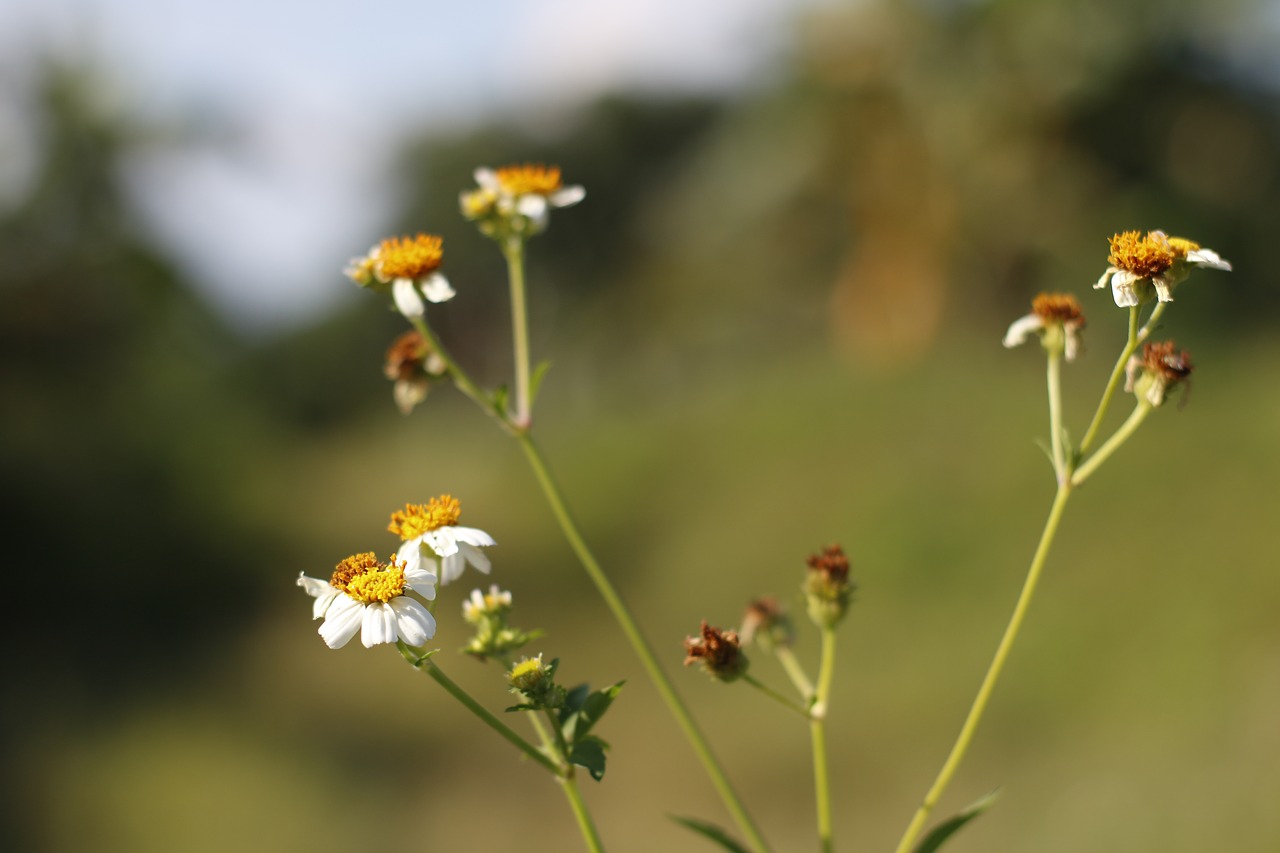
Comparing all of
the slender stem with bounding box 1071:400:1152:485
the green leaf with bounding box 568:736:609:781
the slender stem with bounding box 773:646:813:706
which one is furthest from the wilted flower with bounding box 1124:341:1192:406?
the green leaf with bounding box 568:736:609:781

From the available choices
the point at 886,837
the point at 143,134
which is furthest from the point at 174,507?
the point at 886,837

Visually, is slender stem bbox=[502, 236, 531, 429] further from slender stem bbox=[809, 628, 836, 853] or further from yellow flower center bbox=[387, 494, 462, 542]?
slender stem bbox=[809, 628, 836, 853]

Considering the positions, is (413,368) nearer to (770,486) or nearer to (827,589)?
(827,589)

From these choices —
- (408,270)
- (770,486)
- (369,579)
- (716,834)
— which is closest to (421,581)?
(369,579)

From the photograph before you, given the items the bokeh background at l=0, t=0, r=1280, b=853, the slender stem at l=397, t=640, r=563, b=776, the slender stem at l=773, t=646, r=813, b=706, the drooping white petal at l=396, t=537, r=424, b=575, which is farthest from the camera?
the bokeh background at l=0, t=0, r=1280, b=853

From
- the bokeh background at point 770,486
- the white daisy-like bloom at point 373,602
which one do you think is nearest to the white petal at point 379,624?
the white daisy-like bloom at point 373,602
